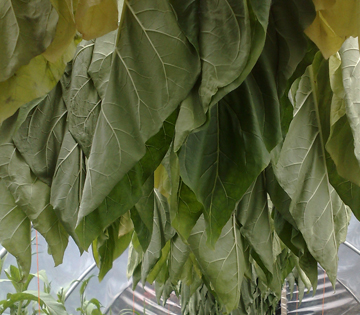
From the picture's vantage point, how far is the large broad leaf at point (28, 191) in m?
0.46

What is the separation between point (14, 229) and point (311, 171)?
37 centimetres

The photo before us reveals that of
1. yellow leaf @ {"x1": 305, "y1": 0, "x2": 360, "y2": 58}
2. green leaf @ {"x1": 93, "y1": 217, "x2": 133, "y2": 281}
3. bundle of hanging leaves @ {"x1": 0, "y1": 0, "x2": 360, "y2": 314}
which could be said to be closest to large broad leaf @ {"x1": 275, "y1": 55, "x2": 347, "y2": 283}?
bundle of hanging leaves @ {"x1": 0, "y1": 0, "x2": 360, "y2": 314}

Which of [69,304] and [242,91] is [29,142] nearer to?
[242,91]

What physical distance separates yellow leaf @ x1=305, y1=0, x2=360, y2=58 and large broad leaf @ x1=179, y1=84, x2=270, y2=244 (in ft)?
0.22

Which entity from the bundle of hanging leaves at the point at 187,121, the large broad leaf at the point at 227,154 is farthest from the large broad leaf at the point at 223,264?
the large broad leaf at the point at 227,154

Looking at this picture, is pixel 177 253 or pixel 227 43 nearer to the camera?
pixel 227 43

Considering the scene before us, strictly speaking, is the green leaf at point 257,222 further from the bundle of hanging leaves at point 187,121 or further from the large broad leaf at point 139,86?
the large broad leaf at point 139,86

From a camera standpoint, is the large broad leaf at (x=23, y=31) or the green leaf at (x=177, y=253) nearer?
the large broad leaf at (x=23, y=31)

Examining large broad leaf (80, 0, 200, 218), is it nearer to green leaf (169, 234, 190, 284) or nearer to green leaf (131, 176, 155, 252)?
green leaf (131, 176, 155, 252)

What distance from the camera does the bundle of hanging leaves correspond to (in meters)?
0.28

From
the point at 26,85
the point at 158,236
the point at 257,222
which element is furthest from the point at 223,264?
the point at 26,85

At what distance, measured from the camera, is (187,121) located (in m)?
0.27

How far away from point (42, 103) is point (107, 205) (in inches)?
8.5

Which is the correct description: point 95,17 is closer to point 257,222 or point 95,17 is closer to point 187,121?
point 187,121
